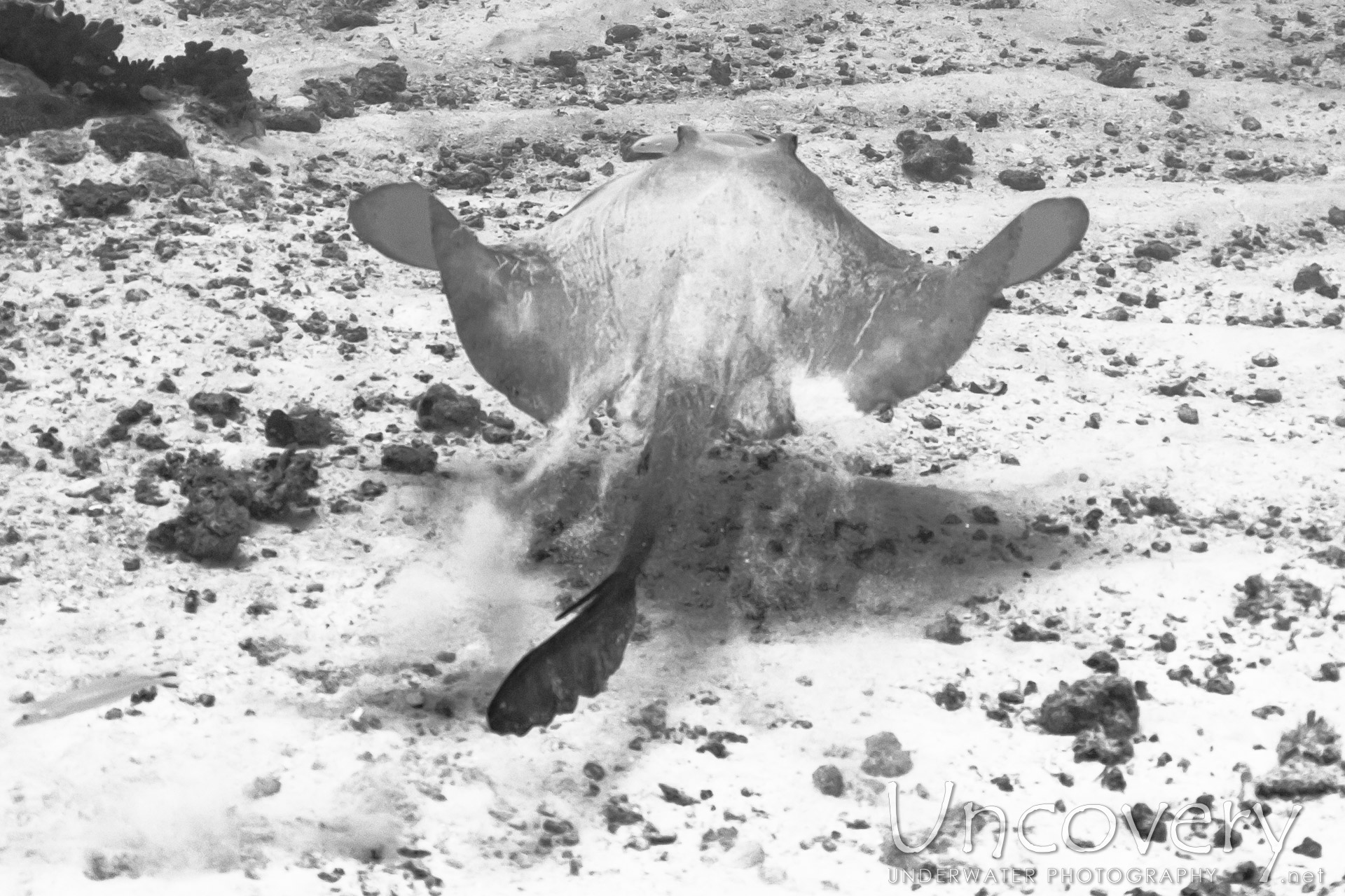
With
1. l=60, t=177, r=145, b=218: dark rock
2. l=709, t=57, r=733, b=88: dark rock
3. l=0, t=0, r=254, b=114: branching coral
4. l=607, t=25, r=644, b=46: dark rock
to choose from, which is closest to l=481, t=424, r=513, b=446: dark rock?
l=60, t=177, r=145, b=218: dark rock

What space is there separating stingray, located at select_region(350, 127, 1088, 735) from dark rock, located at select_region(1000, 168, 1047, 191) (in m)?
2.93

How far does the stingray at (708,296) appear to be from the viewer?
331cm

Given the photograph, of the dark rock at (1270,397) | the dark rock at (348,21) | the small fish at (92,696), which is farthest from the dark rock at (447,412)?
the dark rock at (348,21)

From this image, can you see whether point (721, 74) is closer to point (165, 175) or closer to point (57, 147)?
point (165, 175)

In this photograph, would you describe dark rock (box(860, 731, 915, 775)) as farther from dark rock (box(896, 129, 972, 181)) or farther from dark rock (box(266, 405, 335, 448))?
dark rock (box(896, 129, 972, 181))

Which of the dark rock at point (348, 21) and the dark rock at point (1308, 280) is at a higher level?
the dark rock at point (348, 21)

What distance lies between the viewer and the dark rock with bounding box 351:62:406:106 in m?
6.87

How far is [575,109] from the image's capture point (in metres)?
6.84

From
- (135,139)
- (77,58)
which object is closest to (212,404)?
(135,139)

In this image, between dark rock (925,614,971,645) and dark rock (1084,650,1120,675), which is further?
dark rock (925,614,971,645)

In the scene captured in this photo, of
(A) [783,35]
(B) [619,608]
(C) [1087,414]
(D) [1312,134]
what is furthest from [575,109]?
(B) [619,608]

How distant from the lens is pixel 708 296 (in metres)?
3.32

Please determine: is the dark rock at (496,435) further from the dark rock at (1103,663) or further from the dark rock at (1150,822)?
the dark rock at (1150,822)

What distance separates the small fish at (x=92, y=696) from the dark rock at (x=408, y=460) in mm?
1157
